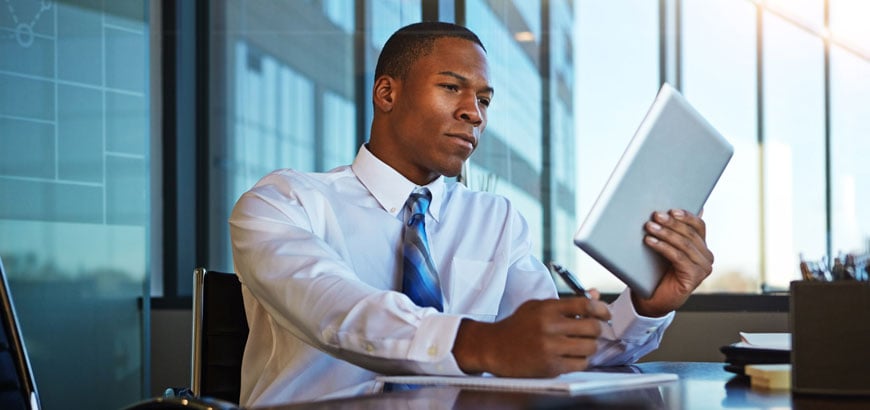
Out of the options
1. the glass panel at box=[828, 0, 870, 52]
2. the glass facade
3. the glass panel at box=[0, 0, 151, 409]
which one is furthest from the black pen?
the glass panel at box=[828, 0, 870, 52]

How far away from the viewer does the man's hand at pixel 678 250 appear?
4.25 ft

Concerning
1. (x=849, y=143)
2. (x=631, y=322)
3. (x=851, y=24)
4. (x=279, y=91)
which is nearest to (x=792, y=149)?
(x=849, y=143)

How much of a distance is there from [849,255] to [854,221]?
3.74 m

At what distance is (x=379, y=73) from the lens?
213cm

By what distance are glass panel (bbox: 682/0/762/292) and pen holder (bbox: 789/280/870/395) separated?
367 cm

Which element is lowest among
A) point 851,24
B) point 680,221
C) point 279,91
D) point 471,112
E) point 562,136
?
point 680,221

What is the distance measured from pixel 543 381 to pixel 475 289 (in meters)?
0.75

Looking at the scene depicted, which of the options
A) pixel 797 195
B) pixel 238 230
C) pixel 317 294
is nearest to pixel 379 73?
pixel 238 230

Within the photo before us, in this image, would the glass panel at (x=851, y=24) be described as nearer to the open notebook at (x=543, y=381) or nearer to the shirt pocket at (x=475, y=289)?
the shirt pocket at (x=475, y=289)

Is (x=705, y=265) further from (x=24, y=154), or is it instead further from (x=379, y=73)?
(x=24, y=154)

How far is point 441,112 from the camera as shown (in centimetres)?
192

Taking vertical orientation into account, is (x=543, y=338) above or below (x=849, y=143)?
below

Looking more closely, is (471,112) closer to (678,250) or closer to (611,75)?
(678,250)

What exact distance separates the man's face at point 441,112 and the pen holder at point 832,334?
917 mm
